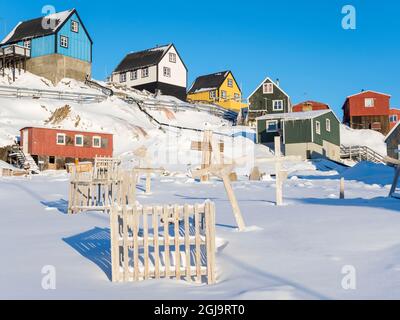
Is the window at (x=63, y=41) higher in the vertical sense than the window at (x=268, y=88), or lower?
higher

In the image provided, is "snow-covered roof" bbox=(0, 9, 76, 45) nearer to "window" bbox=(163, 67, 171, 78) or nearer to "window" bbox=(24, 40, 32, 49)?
"window" bbox=(24, 40, 32, 49)

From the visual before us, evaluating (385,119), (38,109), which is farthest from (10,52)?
(385,119)

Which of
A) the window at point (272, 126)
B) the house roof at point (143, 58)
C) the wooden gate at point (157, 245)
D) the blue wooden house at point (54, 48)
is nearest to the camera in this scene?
the wooden gate at point (157, 245)

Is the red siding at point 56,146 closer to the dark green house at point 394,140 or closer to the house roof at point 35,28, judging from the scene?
the house roof at point 35,28

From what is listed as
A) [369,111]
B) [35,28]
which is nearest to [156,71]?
[35,28]

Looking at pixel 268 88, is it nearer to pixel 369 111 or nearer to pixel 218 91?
pixel 369 111

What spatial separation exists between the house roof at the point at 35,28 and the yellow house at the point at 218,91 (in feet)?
80.3

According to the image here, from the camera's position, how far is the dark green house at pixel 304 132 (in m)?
49.2

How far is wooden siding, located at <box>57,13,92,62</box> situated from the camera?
61781mm

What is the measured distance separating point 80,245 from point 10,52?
5756 centimetres

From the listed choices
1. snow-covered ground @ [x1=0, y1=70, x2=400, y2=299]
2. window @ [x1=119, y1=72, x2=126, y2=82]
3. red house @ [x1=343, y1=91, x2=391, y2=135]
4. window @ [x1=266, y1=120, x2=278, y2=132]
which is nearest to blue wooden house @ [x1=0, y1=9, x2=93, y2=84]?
window @ [x1=119, y1=72, x2=126, y2=82]

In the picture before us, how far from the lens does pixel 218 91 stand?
7900cm

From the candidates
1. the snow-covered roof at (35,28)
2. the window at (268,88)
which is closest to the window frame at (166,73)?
the snow-covered roof at (35,28)
